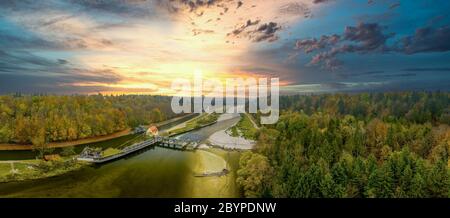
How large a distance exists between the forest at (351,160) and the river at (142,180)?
0.61 meters

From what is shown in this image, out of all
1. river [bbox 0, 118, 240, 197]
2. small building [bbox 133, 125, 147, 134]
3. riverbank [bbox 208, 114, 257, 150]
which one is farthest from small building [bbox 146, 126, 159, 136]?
river [bbox 0, 118, 240, 197]

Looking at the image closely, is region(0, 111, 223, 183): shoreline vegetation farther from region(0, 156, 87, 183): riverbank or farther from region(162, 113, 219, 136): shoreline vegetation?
region(162, 113, 219, 136): shoreline vegetation

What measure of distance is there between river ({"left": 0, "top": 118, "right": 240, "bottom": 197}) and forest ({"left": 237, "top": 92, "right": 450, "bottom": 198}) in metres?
0.61

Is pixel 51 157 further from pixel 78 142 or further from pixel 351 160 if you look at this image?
pixel 351 160

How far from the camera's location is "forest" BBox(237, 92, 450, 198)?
13.1ft

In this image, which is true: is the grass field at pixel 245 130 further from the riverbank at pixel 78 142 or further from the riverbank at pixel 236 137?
the riverbank at pixel 78 142

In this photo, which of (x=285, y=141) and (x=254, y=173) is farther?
(x=285, y=141)

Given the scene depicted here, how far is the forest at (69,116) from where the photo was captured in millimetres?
7504

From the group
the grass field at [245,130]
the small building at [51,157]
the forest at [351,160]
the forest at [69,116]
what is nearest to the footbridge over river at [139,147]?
the small building at [51,157]

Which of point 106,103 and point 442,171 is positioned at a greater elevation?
point 106,103

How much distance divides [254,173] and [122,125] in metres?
→ 6.26
